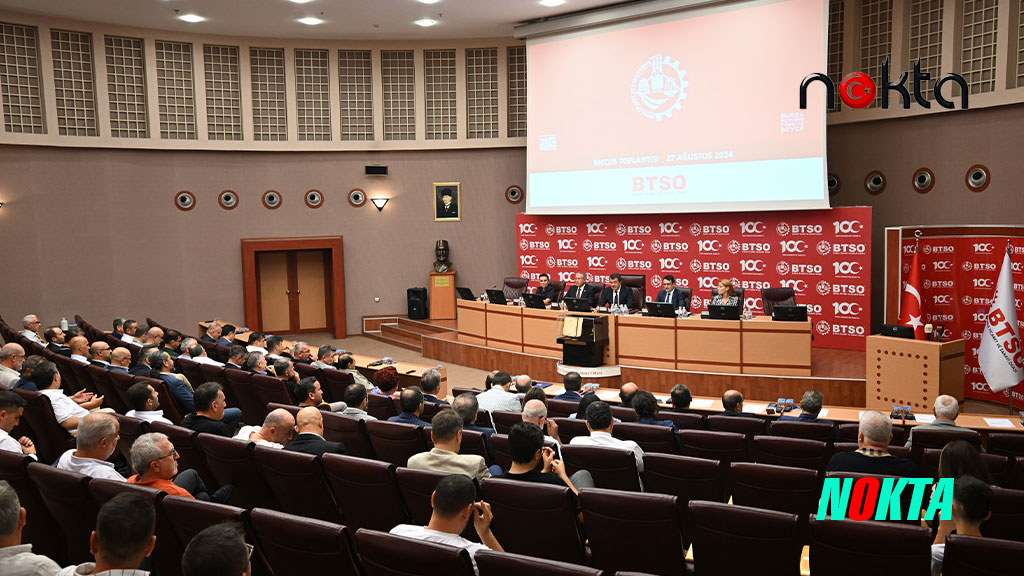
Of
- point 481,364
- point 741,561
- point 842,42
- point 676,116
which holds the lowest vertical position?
point 481,364

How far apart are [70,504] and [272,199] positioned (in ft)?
36.5

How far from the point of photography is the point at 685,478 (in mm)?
3918

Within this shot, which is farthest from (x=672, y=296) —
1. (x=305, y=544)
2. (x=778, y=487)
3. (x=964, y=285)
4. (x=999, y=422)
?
(x=305, y=544)

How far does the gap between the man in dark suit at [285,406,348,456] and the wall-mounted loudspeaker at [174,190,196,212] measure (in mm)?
10205

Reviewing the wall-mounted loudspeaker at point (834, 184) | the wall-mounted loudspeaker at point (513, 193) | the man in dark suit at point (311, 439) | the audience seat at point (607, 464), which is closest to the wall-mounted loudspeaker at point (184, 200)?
the wall-mounted loudspeaker at point (513, 193)

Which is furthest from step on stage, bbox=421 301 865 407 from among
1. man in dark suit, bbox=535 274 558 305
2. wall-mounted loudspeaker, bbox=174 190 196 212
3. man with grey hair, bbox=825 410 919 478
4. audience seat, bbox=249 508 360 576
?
audience seat, bbox=249 508 360 576

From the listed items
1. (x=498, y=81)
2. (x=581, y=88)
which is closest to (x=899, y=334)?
(x=581, y=88)

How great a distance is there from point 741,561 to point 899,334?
230 inches

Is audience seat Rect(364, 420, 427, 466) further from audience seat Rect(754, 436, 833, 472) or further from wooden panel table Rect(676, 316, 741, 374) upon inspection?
wooden panel table Rect(676, 316, 741, 374)

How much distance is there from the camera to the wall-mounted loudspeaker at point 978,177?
9.80m

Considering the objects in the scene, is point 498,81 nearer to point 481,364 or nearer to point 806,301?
point 481,364

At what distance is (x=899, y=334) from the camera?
25.9 ft

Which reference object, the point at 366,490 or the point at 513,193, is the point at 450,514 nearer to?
the point at 366,490

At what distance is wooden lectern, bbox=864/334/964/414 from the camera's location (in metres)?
7.48
